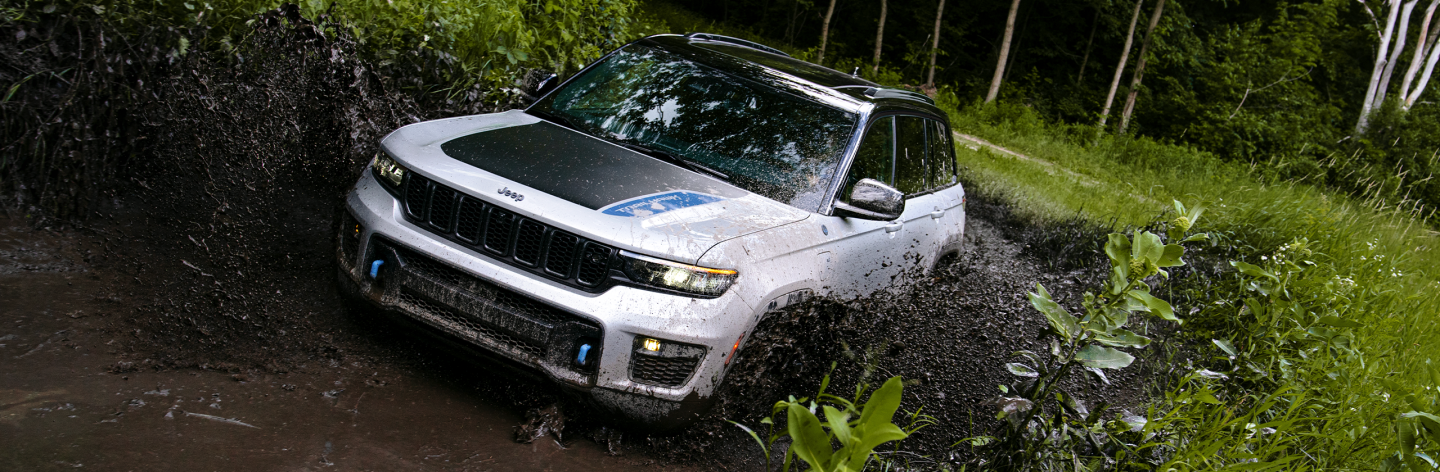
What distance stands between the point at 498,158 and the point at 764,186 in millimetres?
1173

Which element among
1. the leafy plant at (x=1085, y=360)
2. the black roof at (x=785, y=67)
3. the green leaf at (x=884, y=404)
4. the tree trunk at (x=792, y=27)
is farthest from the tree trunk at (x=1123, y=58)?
the green leaf at (x=884, y=404)

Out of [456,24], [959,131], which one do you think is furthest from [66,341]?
[959,131]

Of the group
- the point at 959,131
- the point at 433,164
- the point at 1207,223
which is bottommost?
the point at 959,131

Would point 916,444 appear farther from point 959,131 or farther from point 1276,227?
point 959,131

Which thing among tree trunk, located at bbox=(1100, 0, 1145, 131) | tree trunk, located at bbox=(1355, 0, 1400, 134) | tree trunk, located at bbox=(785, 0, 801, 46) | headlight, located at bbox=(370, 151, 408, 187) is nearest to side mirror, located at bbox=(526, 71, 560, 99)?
headlight, located at bbox=(370, 151, 408, 187)

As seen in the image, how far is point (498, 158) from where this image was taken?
3.56 metres

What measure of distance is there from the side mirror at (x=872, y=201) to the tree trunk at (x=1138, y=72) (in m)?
20.9

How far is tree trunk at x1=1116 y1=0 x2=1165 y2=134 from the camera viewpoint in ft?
73.8

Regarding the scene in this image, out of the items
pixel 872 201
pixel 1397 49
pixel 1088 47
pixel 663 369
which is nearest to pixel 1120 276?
pixel 872 201

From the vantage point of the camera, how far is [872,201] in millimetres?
3922

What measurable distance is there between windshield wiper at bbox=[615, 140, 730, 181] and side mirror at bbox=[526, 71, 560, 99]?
88cm

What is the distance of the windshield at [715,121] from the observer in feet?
13.2

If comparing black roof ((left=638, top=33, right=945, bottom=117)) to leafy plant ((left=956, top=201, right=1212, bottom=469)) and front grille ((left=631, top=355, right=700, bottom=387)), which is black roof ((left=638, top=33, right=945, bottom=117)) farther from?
front grille ((left=631, top=355, right=700, bottom=387))

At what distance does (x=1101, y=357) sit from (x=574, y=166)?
219cm
